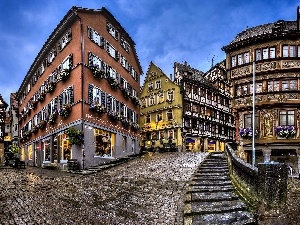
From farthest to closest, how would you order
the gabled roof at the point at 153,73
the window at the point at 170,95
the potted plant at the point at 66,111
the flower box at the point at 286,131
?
the gabled roof at the point at 153,73, the window at the point at 170,95, the potted plant at the point at 66,111, the flower box at the point at 286,131

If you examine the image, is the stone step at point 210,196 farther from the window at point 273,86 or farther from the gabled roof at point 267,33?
the gabled roof at point 267,33

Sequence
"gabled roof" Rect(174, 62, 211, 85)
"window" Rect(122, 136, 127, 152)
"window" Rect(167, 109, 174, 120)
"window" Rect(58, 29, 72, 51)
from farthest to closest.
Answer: "gabled roof" Rect(174, 62, 211, 85)
"window" Rect(167, 109, 174, 120)
"window" Rect(122, 136, 127, 152)
"window" Rect(58, 29, 72, 51)

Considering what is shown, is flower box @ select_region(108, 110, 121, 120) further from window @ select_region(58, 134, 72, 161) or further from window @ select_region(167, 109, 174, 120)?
window @ select_region(167, 109, 174, 120)

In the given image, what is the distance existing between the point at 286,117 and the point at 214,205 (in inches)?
616

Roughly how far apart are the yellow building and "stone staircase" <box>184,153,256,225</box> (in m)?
34.7

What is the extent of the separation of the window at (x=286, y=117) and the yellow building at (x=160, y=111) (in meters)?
25.2

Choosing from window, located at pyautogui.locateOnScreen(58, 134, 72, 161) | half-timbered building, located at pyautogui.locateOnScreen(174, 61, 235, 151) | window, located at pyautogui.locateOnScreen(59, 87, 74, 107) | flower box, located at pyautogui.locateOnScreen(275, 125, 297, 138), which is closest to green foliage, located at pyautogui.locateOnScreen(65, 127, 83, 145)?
window, located at pyautogui.locateOnScreen(58, 134, 72, 161)

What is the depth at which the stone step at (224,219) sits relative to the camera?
661 cm

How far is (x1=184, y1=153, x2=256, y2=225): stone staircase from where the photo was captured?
272 inches

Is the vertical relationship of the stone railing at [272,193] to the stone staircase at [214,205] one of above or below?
above

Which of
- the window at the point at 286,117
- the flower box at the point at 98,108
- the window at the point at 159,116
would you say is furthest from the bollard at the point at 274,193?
the window at the point at 159,116

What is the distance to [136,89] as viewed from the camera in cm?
3731

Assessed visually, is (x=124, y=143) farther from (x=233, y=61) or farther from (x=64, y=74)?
(x=233, y=61)

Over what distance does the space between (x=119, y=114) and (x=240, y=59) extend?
12.1 m
